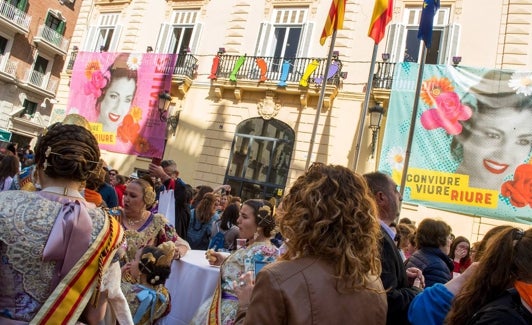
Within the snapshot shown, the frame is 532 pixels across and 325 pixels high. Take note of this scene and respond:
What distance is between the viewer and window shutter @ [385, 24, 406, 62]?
13344 mm

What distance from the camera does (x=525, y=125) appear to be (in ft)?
33.4

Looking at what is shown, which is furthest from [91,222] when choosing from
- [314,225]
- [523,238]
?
[523,238]

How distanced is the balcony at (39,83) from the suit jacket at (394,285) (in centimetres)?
2849

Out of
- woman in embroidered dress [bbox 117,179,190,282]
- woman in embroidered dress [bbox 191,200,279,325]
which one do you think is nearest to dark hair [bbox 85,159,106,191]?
woman in embroidered dress [bbox 117,179,190,282]

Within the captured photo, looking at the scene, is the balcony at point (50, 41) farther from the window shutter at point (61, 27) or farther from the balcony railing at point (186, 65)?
the balcony railing at point (186, 65)

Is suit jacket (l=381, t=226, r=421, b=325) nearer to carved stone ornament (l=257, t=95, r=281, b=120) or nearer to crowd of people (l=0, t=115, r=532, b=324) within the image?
crowd of people (l=0, t=115, r=532, b=324)

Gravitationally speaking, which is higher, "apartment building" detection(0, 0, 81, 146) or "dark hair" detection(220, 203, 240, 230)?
"apartment building" detection(0, 0, 81, 146)

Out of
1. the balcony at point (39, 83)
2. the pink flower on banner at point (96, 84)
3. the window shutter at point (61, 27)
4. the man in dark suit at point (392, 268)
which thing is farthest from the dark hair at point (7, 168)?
the window shutter at point (61, 27)

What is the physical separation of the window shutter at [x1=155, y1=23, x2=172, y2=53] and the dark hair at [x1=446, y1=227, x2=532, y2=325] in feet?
55.2

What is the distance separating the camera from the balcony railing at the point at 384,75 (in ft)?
41.5

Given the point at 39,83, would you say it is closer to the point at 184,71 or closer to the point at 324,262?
the point at 184,71

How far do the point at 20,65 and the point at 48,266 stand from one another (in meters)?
28.9

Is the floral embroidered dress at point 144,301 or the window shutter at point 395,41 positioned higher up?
the window shutter at point 395,41

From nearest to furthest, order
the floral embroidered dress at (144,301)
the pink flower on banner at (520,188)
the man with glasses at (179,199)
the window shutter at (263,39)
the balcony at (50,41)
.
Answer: the floral embroidered dress at (144,301) < the man with glasses at (179,199) < the pink flower on banner at (520,188) < the window shutter at (263,39) < the balcony at (50,41)
